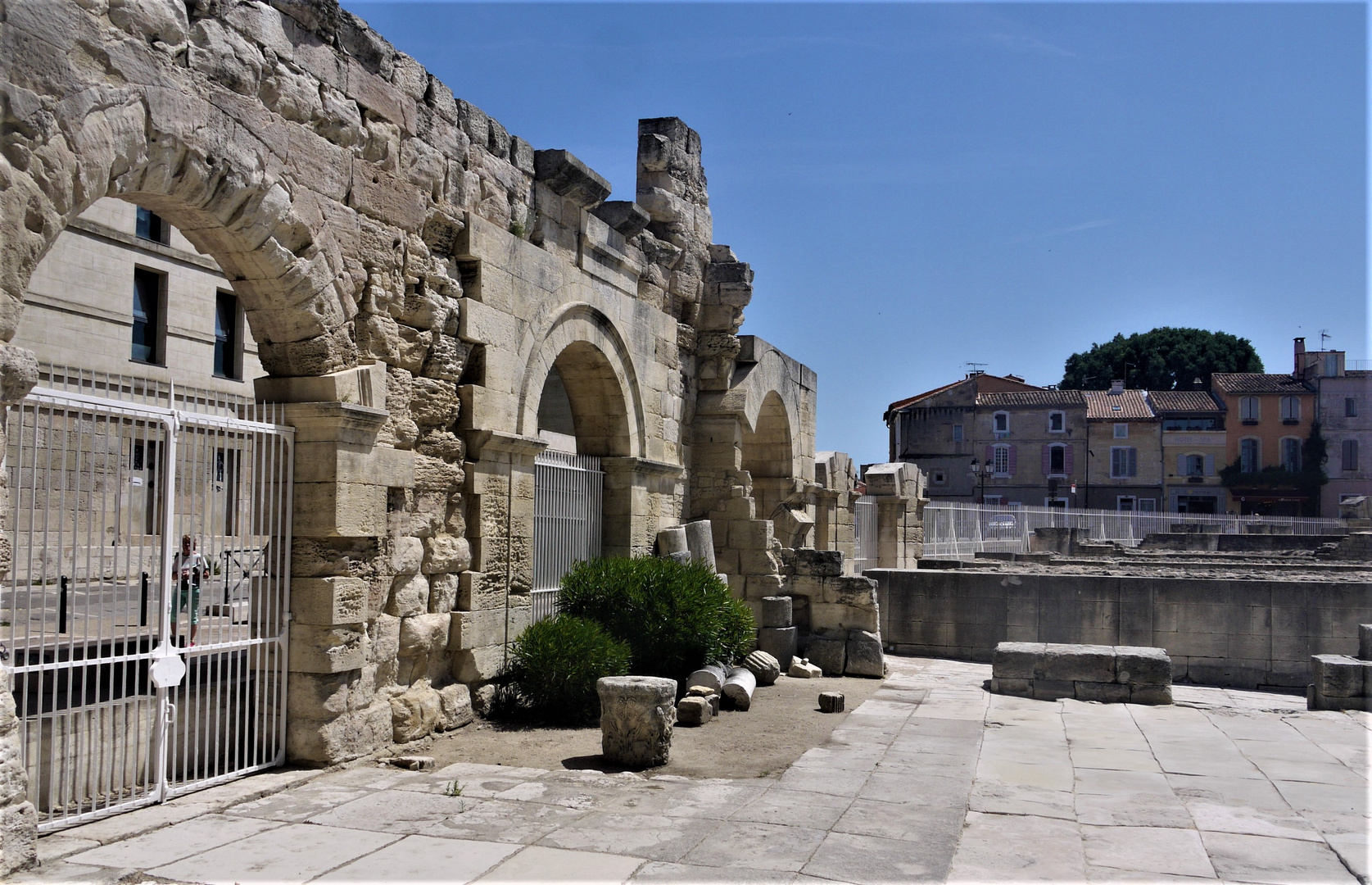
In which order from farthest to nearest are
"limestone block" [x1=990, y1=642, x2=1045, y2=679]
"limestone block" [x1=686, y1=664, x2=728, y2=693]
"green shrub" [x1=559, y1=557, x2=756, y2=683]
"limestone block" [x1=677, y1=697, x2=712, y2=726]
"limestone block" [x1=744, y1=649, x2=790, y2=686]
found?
"limestone block" [x1=744, y1=649, x2=790, y2=686] < "limestone block" [x1=990, y1=642, x2=1045, y2=679] < "limestone block" [x1=686, y1=664, x2=728, y2=693] < "green shrub" [x1=559, y1=557, x2=756, y2=683] < "limestone block" [x1=677, y1=697, x2=712, y2=726]

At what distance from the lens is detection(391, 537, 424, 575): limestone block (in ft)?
23.9

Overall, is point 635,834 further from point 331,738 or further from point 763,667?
point 763,667

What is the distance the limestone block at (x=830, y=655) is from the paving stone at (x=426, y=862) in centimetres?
746

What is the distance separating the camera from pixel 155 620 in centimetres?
578

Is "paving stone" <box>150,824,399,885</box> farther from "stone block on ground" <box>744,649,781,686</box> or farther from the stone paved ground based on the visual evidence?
"stone block on ground" <box>744,649,781,686</box>

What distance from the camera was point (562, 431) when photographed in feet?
55.4

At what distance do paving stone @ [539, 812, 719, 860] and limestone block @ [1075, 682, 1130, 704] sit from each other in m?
5.78

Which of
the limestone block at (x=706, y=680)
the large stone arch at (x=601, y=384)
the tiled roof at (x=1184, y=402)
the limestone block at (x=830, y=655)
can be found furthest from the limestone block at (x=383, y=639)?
the tiled roof at (x=1184, y=402)

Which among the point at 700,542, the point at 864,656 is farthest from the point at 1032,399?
the point at 700,542

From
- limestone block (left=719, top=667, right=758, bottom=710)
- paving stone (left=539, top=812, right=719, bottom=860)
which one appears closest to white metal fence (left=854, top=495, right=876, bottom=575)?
limestone block (left=719, top=667, right=758, bottom=710)

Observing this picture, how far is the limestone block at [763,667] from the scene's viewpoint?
36.1 feet

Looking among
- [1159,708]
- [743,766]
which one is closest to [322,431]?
[743,766]

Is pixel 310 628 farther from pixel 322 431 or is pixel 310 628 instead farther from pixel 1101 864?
pixel 1101 864

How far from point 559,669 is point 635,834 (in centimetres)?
294
